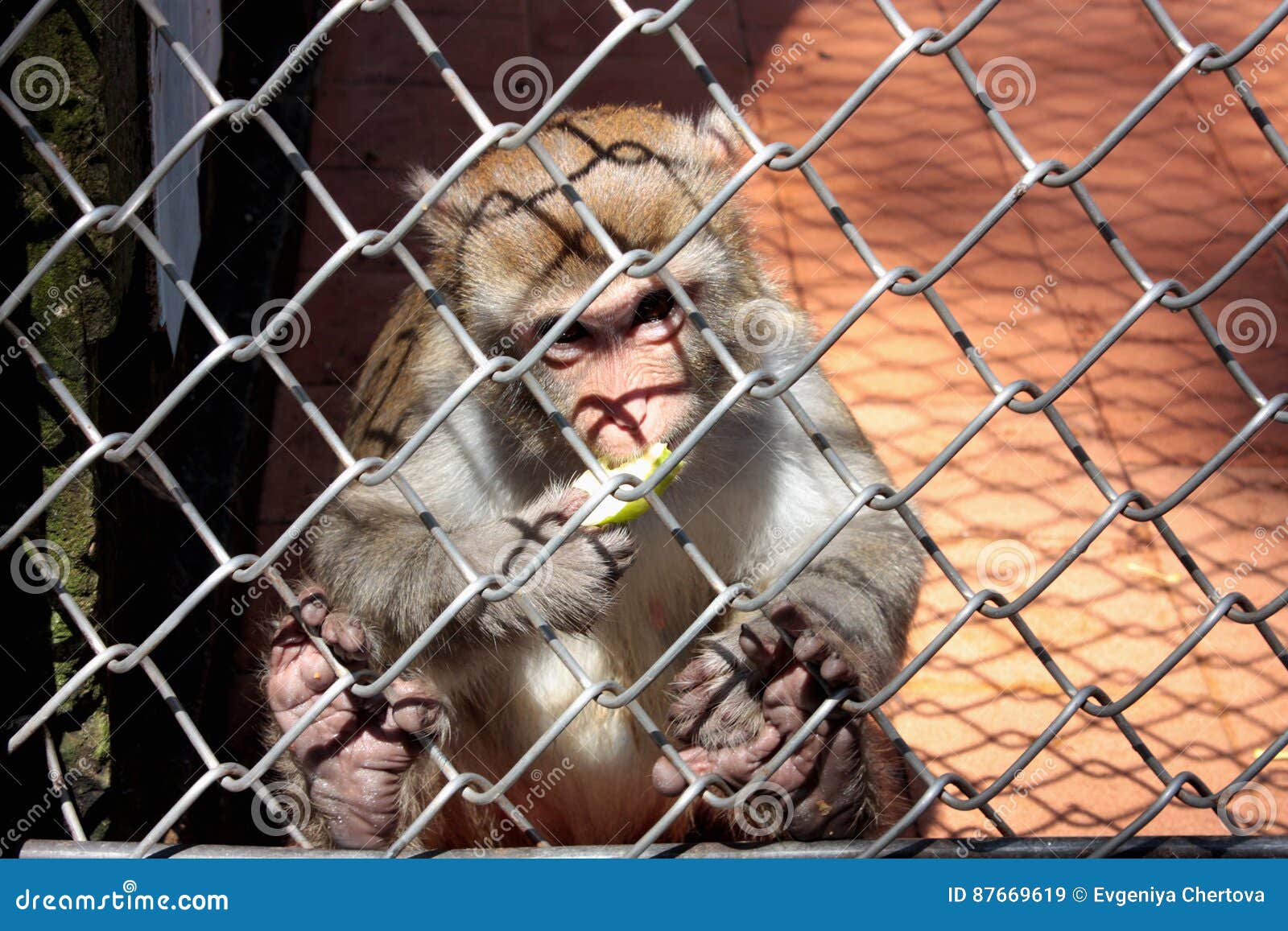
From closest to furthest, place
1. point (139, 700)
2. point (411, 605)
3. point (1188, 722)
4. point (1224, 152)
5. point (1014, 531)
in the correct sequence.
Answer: point (411, 605)
point (139, 700)
point (1188, 722)
point (1014, 531)
point (1224, 152)

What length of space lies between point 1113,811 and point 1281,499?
58.8 inches

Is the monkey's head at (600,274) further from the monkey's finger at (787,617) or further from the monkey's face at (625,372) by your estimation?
the monkey's finger at (787,617)

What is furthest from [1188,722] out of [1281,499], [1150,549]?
[1281,499]

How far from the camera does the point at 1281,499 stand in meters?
4.16

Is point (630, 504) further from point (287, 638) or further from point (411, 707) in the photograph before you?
point (287, 638)

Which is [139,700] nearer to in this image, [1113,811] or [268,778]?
[268,778]

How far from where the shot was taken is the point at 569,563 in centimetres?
231

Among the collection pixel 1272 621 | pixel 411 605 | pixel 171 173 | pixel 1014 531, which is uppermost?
pixel 171 173

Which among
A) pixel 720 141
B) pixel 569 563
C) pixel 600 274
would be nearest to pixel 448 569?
pixel 569 563

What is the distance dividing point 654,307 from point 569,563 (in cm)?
56

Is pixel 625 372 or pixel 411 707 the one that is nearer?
pixel 411 707

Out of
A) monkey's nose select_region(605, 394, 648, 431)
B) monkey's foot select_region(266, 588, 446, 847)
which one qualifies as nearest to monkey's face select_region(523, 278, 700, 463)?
monkey's nose select_region(605, 394, 648, 431)

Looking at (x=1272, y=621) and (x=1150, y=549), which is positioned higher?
(x=1150, y=549)

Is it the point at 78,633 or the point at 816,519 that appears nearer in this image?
the point at 78,633
